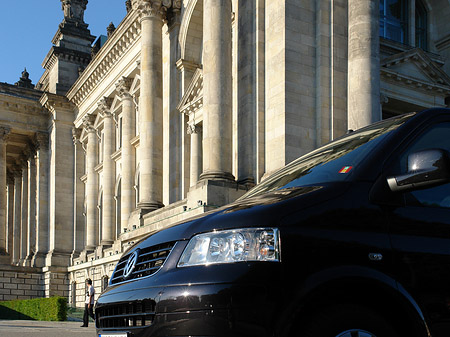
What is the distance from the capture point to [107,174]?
39.8 meters

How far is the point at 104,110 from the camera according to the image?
133ft

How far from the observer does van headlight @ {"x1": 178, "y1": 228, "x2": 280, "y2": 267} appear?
3838 mm

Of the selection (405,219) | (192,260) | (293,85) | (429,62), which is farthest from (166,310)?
(429,62)

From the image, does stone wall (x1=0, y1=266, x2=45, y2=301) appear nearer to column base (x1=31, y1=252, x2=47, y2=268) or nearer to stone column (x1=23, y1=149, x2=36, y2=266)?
column base (x1=31, y1=252, x2=47, y2=268)

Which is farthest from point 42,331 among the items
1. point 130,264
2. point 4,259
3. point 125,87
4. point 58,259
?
point 4,259

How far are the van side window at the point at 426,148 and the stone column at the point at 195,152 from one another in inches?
841

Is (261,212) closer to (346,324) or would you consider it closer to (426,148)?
(346,324)

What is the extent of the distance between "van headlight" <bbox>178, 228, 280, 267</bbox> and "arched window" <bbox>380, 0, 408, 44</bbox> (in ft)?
75.5

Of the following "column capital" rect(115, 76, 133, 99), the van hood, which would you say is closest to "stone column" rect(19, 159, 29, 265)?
"column capital" rect(115, 76, 133, 99)

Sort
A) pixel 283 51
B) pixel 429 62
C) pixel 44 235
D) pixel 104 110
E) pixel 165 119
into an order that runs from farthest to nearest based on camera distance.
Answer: pixel 44 235, pixel 104 110, pixel 165 119, pixel 429 62, pixel 283 51

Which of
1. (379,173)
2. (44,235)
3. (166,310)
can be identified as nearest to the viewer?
(166,310)

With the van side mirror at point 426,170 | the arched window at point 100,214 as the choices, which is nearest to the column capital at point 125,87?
the arched window at point 100,214

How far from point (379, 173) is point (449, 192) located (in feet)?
2.07

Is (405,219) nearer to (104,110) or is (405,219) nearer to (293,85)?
(293,85)
